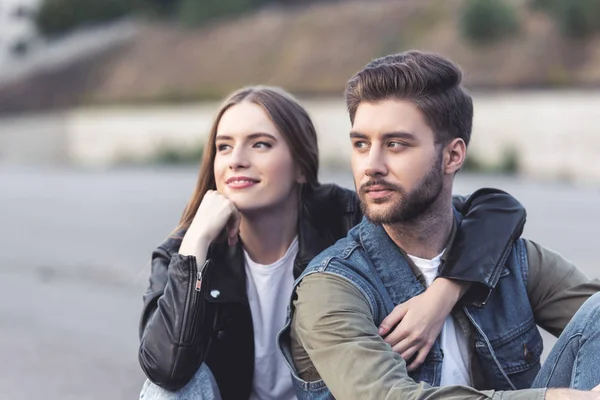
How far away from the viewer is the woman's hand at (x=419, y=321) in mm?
2916

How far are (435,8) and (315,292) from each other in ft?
118

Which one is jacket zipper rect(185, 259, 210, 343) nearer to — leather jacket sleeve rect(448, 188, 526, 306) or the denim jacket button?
leather jacket sleeve rect(448, 188, 526, 306)

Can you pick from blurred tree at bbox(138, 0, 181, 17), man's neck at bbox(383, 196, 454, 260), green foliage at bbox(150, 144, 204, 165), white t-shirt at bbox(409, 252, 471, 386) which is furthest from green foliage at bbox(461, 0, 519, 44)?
white t-shirt at bbox(409, 252, 471, 386)

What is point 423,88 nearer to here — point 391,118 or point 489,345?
A: point 391,118

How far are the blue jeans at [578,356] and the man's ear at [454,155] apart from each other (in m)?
0.67

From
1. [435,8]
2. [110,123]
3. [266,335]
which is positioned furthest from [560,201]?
[110,123]

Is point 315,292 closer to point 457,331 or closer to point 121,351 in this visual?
point 457,331

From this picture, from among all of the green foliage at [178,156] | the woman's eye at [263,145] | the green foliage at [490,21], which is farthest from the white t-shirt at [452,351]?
the green foliage at [178,156]

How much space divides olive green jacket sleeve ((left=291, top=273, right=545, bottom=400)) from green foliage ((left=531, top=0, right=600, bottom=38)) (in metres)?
29.4

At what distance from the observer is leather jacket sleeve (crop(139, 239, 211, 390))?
319cm

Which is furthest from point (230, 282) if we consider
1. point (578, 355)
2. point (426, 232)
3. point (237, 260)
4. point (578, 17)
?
point (578, 17)

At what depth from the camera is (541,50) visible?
31047 mm

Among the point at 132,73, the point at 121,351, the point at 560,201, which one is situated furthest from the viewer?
Result: the point at 132,73

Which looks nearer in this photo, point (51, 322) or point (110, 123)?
point (51, 322)
